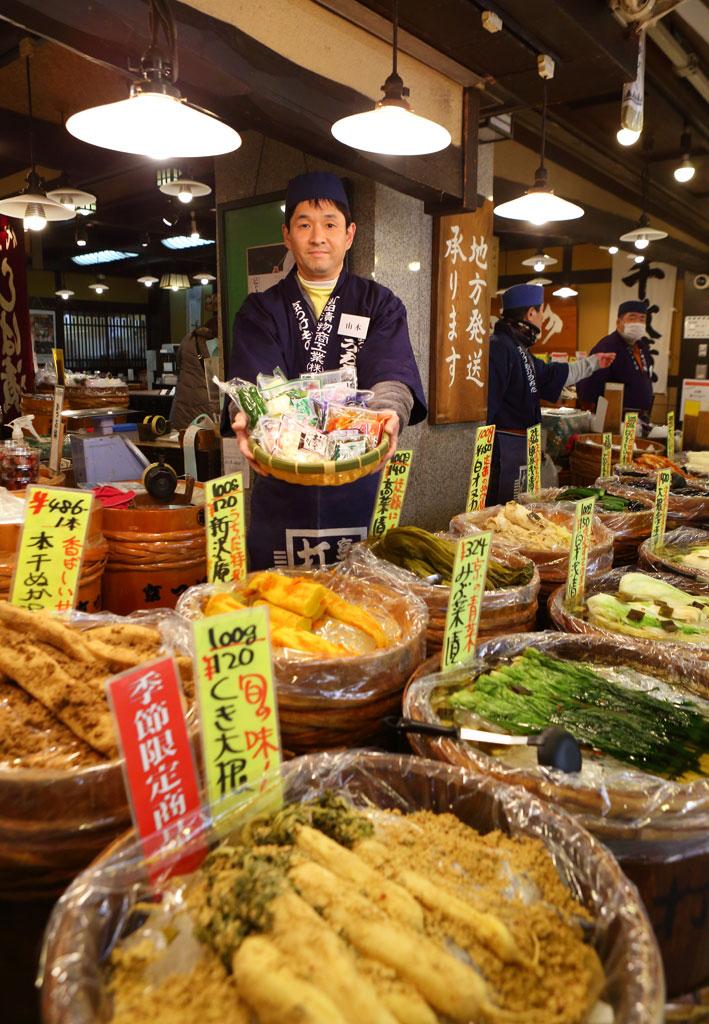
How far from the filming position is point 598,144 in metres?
9.73

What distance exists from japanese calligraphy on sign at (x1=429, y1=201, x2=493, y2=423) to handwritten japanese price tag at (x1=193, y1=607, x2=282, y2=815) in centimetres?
432

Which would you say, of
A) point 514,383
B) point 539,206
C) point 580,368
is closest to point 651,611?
point 539,206

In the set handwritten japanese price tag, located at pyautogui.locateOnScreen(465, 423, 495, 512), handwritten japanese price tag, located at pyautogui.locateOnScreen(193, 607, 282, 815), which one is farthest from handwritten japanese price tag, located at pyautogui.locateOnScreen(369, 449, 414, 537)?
handwritten japanese price tag, located at pyautogui.locateOnScreen(193, 607, 282, 815)

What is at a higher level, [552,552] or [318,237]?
[318,237]

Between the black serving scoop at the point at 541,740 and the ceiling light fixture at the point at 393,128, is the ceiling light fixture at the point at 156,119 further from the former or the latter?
the black serving scoop at the point at 541,740

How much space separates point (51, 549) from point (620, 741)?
149cm

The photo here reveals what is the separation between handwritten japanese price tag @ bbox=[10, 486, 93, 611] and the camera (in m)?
1.85

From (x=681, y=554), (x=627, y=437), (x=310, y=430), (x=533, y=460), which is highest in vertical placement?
(x=310, y=430)

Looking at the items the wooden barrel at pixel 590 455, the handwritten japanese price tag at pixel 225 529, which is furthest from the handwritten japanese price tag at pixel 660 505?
the wooden barrel at pixel 590 455

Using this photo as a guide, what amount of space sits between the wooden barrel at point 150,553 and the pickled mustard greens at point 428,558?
0.75m

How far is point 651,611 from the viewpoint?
2.47 metres

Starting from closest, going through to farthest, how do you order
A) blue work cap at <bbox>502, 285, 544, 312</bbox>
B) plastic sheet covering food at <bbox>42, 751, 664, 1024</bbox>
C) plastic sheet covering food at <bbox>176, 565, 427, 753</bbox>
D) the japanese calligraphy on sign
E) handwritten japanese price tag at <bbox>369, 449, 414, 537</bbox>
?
plastic sheet covering food at <bbox>42, 751, 664, 1024</bbox> < plastic sheet covering food at <bbox>176, 565, 427, 753</bbox> < handwritten japanese price tag at <bbox>369, 449, 414, 537</bbox> < the japanese calligraphy on sign < blue work cap at <bbox>502, 285, 544, 312</bbox>

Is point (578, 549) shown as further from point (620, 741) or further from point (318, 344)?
point (318, 344)

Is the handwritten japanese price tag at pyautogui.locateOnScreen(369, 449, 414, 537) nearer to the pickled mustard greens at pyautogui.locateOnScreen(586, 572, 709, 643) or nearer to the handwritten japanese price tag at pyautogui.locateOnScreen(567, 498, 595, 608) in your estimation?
the handwritten japanese price tag at pyautogui.locateOnScreen(567, 498, 595, 608)
